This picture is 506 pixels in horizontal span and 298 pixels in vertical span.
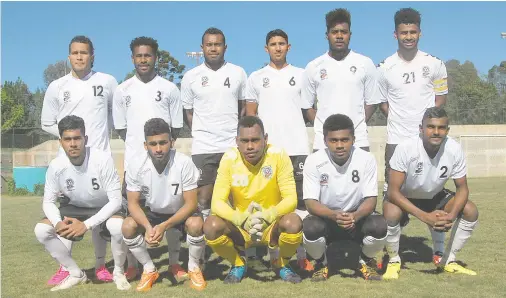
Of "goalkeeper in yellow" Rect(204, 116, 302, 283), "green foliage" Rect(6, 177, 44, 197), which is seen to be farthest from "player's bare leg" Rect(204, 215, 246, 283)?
"green foliage" Rect(6, 177, 44, 197)

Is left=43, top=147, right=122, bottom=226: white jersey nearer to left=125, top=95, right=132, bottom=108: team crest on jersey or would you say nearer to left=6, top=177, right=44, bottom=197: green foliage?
left=125, top=95, right=132, bottom=108: team crest on jersey

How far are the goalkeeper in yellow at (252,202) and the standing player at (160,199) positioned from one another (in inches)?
7.9

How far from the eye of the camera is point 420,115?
532cm

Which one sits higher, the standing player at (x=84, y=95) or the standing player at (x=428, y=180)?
the standing player at (x=84, y=95)

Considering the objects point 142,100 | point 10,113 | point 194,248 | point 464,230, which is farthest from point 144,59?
point 10,113

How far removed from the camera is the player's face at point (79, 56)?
535 cm

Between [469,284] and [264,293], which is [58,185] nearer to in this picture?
[264,293]

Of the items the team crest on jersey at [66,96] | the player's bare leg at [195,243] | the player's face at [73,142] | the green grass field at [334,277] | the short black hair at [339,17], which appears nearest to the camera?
the green grass field at [334,277]

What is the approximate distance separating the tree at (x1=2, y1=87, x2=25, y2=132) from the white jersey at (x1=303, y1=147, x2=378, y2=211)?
44.1 m

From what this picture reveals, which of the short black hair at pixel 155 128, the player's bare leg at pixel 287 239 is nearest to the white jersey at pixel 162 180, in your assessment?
the short black hair at pixel 155 128

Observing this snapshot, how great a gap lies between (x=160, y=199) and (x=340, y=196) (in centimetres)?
154

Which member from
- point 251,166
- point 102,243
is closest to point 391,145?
point 251,166

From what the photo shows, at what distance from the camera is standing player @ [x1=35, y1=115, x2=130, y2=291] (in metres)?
4.68

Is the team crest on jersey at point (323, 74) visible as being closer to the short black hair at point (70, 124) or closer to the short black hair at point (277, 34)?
the short black hair at point (277, 34)
